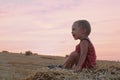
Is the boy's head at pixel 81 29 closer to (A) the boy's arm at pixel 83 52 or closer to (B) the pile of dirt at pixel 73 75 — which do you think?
(A) the boy's arm at pixel 83 52

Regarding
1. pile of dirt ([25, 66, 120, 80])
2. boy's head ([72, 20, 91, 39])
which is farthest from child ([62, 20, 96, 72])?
pile of dirt ([25, 66, 120, 80])

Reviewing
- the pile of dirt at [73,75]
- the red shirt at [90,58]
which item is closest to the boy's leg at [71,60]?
the red shirt at [90,58]

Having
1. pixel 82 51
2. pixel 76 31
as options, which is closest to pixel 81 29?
pixel 76 31

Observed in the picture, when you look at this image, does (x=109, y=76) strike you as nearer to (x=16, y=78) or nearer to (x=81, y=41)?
(x=81, y=41)

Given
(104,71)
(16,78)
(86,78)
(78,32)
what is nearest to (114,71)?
(104,71)

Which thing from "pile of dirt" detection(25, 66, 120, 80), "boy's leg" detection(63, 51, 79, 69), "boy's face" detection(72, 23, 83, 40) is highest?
"boy's face" detection(72, 23, 83, 40)

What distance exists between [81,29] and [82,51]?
1.91 ft

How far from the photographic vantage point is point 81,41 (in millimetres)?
11039

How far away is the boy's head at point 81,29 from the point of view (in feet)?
36.0

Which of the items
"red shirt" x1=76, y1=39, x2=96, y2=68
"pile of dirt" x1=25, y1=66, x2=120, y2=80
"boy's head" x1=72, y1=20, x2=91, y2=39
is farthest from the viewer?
"boy's head" x1=72, y1=20, x2=91, y2=39

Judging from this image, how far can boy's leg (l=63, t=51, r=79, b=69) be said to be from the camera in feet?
34.9

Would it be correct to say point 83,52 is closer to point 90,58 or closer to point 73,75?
point 90,58

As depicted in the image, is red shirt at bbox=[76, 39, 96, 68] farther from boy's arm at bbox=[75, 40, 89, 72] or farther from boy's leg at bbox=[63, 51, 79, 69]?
boy's leg at bbox=[63, 51, 79, 69]

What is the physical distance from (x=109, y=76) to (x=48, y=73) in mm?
1253
